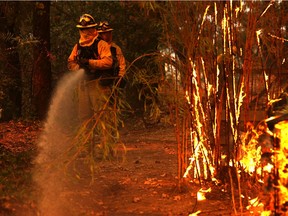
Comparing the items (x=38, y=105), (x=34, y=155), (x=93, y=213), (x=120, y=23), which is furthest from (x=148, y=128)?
(x=93, y=213)

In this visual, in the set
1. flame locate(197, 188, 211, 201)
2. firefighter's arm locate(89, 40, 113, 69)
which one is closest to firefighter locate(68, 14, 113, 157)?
firefighter's arm locate(89, 40, 113, 69)

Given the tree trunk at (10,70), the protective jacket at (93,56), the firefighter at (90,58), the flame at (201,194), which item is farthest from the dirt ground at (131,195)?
the tree trunk at (10,70)

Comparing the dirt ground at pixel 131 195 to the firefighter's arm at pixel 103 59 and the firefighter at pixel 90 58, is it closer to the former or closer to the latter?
the firefighter at pixel 90 58

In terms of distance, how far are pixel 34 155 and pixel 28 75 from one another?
11.9 meters

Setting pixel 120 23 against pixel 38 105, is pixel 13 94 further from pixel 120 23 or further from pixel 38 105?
pixel 120 23

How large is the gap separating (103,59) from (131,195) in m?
2.53

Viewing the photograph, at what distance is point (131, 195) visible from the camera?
6.92m

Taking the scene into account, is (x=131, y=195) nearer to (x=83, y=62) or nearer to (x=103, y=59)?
(x=103, y=59)

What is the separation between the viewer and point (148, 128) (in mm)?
16047

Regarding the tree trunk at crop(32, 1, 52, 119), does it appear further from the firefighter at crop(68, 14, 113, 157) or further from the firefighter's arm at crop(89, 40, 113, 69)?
the firefighter's arm at crop(89, 40, 113, 69)

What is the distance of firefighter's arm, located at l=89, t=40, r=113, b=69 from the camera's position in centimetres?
872

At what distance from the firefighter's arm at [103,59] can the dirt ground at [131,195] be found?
1.40 meters

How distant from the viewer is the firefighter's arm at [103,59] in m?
8.72

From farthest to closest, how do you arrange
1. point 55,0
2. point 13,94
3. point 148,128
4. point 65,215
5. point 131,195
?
point 55,0, point 13,94, point 148,128, point 131,195, point 65,215
